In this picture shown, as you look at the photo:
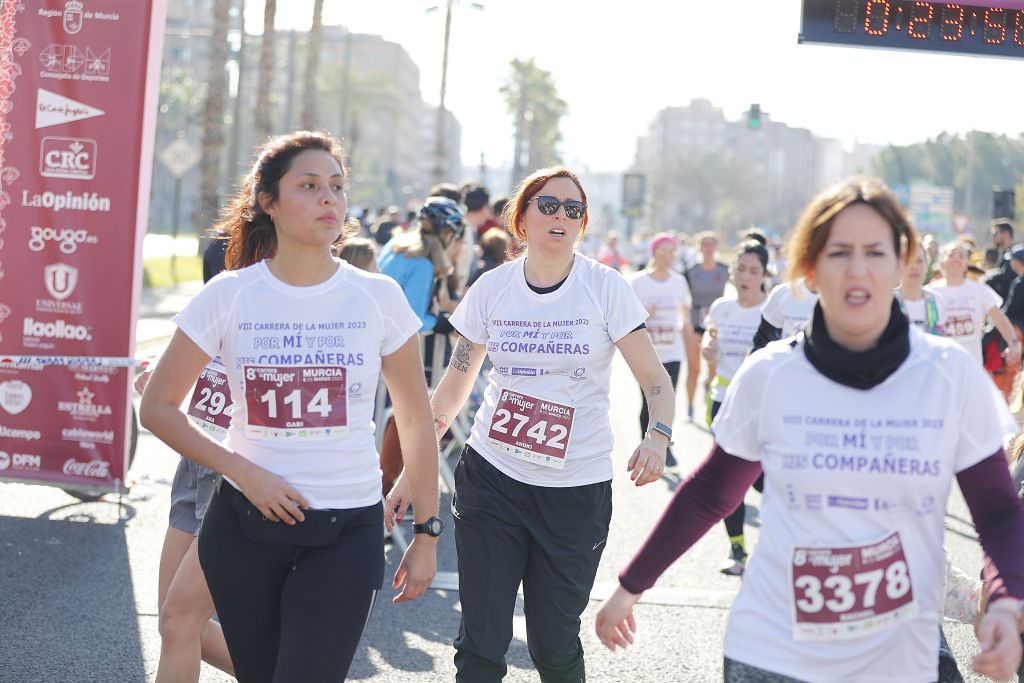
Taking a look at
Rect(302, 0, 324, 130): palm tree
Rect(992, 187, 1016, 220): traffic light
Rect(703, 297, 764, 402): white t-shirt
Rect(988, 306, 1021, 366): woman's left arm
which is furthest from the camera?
Rect(302, 0, 324, 130): palm tree

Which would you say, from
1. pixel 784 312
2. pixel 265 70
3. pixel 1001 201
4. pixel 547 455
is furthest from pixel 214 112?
pixel 547 455

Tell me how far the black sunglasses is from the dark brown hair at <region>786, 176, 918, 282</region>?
1.81 m

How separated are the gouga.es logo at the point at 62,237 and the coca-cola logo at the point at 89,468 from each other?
1.31 metres

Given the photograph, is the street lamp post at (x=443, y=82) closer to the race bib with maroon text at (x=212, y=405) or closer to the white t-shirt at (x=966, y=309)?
the white t-shirt at (x=966, y=309)

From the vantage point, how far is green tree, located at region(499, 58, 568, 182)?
89.6m

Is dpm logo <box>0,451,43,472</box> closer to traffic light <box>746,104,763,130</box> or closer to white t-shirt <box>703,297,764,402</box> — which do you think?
white t-shirt <box>703,297,764,402</box>

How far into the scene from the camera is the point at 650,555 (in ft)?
9.95

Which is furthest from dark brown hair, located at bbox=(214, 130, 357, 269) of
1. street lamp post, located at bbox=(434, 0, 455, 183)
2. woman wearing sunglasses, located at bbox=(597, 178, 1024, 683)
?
street lamp post, located at bbox=(434, 0, 455, 183)

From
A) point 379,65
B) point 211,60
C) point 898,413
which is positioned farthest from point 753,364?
point 379,65

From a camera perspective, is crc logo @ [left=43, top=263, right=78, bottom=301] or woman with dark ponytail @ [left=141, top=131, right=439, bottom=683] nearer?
woman with dark ponytail @ [left=141, top=131, right=439, bottom=683]

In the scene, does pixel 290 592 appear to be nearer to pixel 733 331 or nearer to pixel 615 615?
pixel 615 615

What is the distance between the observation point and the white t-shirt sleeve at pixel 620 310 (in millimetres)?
4523

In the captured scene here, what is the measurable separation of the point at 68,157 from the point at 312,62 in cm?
2548

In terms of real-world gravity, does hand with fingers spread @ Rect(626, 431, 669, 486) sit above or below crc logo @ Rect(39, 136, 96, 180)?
below
